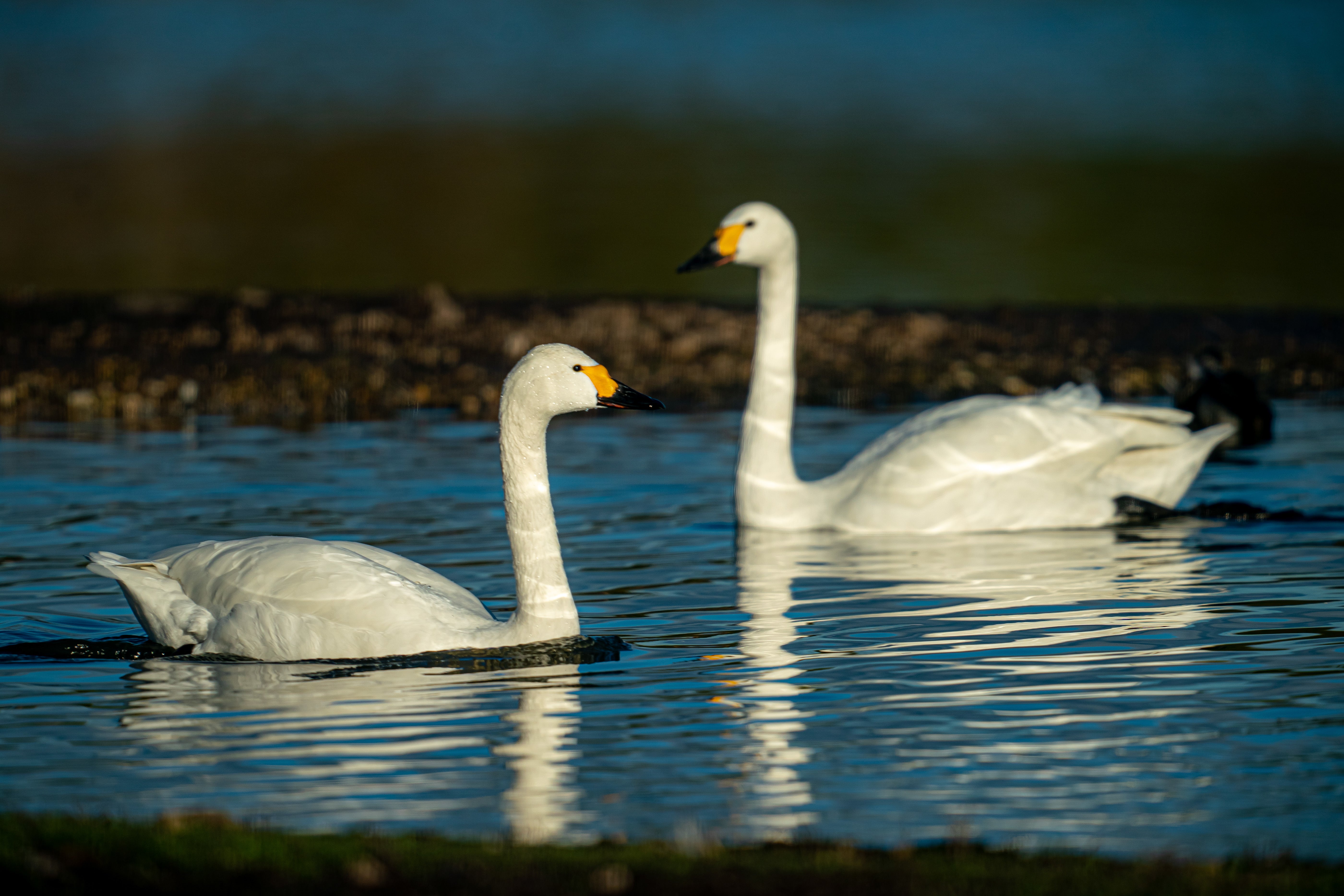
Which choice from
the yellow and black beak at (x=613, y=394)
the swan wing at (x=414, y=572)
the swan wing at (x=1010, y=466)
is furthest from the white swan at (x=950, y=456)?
the swan wing at (x=414, y=572)

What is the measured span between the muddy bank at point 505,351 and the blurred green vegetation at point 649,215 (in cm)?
363

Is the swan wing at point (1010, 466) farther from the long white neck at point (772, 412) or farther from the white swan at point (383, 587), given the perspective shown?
the white swan at point (383, 587)

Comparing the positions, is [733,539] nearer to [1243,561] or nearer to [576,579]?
[576,579]

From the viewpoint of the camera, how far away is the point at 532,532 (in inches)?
376

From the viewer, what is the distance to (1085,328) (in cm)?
2525

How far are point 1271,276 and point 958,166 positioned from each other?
2819cm

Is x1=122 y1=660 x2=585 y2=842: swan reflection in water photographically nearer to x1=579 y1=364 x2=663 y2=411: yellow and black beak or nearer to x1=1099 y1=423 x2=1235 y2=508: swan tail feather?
x1=579 y1=364 x2=663 y2=411: yellow and black beak

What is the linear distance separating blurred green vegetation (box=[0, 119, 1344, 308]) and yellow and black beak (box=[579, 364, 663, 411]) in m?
Answer: 19.5

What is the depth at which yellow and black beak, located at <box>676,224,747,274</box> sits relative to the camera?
13953mm

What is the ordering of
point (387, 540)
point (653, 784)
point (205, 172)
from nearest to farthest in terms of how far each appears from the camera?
point (653, 784), point (387, 540), point (205, 172)

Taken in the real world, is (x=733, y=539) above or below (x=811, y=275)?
below

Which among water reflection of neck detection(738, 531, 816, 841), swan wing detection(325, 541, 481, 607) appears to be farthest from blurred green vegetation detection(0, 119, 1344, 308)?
swan wing detection(325, 541, 481, 607)

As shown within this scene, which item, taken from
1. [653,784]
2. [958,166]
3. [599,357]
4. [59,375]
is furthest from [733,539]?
[958,166]

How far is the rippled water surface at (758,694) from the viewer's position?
6664 mm
